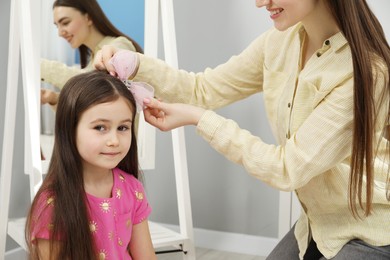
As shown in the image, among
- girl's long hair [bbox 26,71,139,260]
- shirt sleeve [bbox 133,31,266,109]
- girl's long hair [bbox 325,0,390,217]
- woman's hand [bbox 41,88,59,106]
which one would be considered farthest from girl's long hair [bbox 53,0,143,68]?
girl's long hair [bbox 325,0,390,217]

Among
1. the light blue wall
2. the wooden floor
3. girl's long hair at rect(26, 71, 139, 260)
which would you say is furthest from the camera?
the wooden floor

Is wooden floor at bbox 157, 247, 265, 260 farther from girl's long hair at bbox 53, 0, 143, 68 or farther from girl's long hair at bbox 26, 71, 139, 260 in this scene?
girl's long hair at bbox 26, 71, 139, 260

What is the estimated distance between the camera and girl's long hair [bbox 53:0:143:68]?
195 cm

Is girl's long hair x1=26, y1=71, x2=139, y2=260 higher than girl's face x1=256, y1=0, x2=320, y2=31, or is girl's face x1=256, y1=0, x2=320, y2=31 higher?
girl's face x1=256, y1=0, x2=320, y2=31

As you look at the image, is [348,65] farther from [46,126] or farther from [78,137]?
[46,126]

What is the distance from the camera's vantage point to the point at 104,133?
51.1 inches

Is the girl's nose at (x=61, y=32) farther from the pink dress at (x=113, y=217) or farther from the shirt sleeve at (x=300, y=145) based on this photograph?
the shirt sleeve at (x=300, y=145)

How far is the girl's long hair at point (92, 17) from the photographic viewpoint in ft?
6.41

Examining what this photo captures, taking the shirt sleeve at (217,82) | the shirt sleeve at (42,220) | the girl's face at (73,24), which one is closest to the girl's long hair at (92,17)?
the girl's face at (73,24)

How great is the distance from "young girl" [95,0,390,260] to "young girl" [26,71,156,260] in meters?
0.10

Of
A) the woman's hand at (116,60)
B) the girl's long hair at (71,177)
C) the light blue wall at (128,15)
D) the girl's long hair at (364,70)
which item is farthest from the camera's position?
the light blue wall at (128,15)

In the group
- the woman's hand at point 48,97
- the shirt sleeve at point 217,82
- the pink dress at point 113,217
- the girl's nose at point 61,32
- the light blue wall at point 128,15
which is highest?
Answer: the light blue wall at point 128,15

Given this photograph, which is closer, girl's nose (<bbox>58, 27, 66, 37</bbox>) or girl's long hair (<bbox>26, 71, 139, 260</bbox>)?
girl's long hair (<bbox>26, 71, 139, 260</bbox>)

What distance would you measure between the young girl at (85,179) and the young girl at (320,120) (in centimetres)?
10
